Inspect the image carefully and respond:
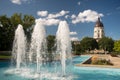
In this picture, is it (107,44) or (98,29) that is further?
Result: (98,29)

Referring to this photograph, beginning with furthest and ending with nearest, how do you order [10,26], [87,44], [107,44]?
[87,44] → [107,44] → [10,26]

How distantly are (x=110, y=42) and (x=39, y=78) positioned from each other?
7702 centimetres

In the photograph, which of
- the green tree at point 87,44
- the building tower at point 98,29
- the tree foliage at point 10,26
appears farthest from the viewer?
the building tower at point 98,29

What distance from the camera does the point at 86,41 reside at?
296ft

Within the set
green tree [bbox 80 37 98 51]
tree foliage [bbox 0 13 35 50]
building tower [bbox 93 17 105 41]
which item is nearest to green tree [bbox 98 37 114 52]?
green tree [bbox 80 37 98 51]

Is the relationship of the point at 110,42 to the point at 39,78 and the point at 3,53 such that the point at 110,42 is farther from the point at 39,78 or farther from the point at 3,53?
the point at 39,78

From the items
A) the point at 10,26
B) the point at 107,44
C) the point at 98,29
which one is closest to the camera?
the point at 10,26

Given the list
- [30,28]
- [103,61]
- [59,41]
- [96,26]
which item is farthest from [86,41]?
[59,41]

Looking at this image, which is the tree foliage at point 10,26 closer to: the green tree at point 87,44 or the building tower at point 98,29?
the green tree at point 87,44

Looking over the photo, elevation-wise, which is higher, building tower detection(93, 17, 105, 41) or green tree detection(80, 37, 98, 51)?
building tower detection(93, 17, 105, 41)

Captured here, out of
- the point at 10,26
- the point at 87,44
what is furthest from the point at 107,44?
the point at 10,26

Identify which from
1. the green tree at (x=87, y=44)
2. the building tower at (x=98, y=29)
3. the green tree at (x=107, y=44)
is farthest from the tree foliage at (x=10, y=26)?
the building tower at (x=98, y=29)

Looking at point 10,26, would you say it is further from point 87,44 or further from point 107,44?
point 107,44

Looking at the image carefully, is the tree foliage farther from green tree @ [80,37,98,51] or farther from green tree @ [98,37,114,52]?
green tree @ [98,37,114,52]
